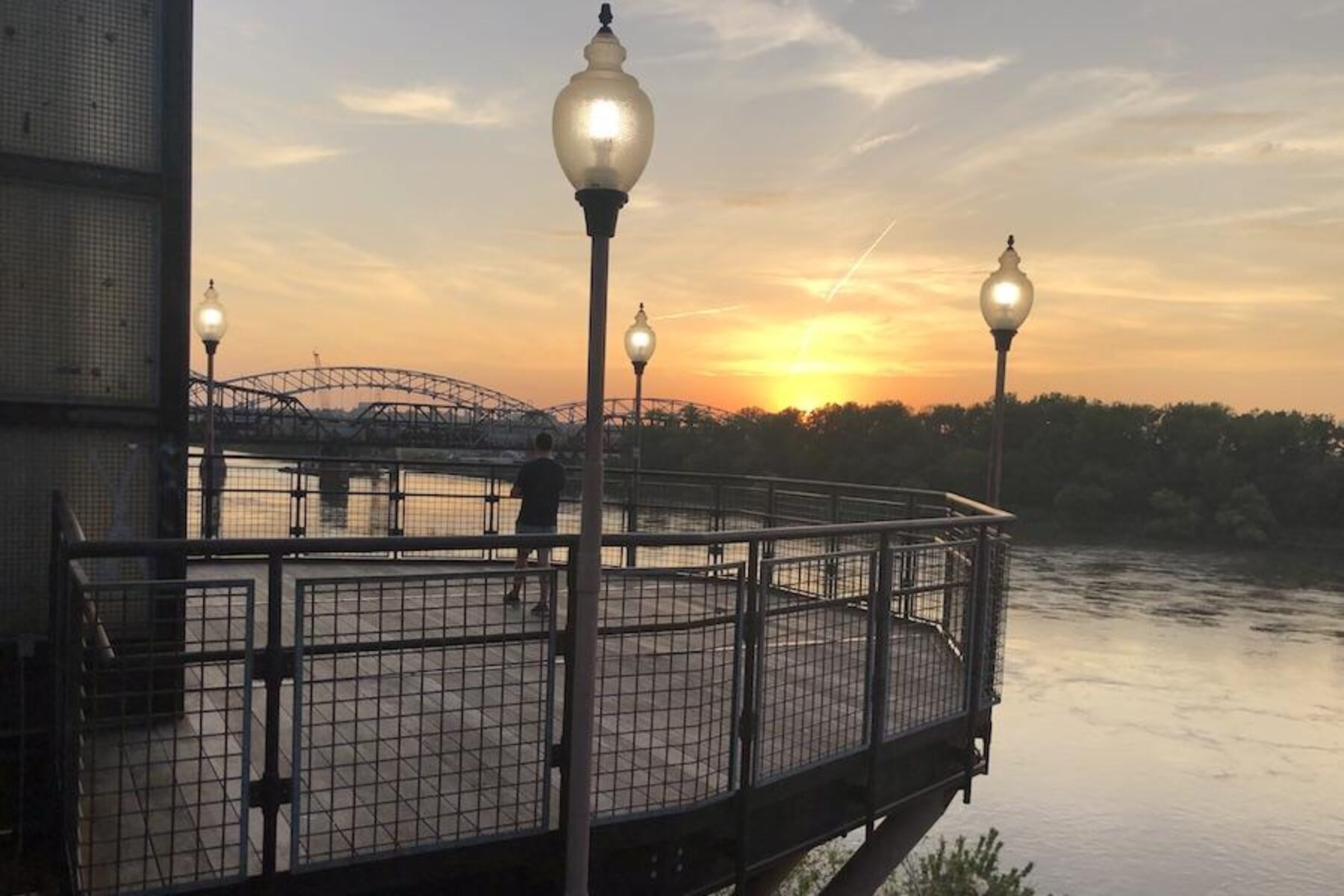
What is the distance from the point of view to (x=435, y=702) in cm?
615

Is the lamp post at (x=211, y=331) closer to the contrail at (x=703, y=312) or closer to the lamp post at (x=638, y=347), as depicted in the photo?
the lamp post at (x=638, y=347)

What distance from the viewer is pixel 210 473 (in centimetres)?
1157

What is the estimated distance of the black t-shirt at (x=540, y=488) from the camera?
360 inches

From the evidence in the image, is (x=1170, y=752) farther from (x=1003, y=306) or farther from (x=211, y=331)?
(x=211, y=331)

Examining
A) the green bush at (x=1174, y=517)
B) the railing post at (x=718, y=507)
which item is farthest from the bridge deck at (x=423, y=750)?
the green bush at (x=1174, y=517)

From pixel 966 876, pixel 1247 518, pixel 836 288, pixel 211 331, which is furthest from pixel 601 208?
pixel 1247 518

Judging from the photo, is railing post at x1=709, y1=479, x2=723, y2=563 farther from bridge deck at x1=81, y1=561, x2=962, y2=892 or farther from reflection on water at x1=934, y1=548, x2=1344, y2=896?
reflection on water at x1=934, y1=548, x2=1344, y2=896

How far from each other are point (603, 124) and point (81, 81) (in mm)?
3020

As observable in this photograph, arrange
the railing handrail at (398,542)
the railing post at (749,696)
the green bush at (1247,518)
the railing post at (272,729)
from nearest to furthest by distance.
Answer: the railing handrail at (398,542), the railing post at (272,729), the railing post at (749,696), the green bush at (1247,518)

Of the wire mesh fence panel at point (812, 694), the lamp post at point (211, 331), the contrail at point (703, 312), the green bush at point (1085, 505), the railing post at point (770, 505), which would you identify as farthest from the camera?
the green bush at point (1085, 505)

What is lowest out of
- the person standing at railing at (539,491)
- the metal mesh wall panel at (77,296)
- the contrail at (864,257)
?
the person standing at railing at (539,491)

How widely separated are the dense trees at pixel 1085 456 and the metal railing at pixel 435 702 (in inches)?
2569

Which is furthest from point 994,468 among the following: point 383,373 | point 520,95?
point 383,373

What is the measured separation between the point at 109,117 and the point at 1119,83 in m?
46.6
